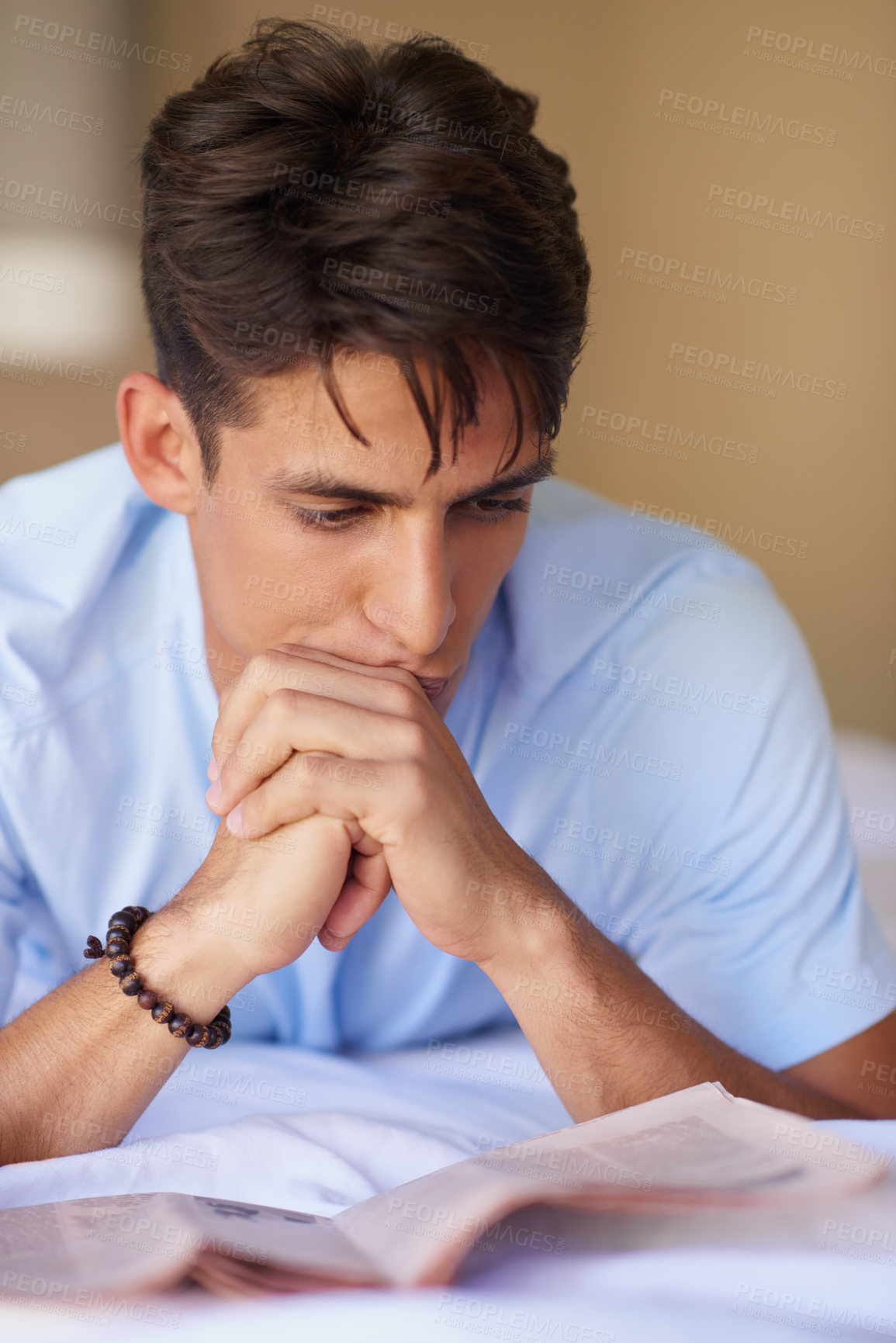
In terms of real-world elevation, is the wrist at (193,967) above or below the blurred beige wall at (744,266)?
below

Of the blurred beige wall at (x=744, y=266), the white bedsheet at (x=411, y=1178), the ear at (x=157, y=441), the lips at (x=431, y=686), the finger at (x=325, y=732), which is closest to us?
the white bedsheet at (x=411, y=1178)

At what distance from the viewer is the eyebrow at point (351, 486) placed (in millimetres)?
892

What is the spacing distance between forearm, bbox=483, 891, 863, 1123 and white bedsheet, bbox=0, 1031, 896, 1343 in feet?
0.38

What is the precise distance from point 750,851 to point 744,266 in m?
2.27

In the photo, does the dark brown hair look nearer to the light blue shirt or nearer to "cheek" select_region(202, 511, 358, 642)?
"cheek" select_region(202, 511, 358, 642)

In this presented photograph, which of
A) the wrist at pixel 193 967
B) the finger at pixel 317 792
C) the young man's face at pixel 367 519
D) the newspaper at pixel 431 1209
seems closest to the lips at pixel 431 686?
the young man's face at pixel 367 519

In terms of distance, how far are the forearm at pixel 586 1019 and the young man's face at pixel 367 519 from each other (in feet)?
0.80

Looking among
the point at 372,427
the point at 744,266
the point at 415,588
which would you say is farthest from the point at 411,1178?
the point at 744,266

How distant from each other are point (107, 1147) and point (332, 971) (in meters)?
0.32

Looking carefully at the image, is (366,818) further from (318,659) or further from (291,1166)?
(291,1166)

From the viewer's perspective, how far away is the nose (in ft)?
2.97

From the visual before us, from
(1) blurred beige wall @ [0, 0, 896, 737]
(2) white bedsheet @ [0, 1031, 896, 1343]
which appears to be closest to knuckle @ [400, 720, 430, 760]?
(2) white bedsheet @ [0, 1031, 896, 1343]

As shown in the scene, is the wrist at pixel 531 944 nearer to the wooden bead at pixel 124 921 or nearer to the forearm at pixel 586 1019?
the forearm at pixel 586 1019

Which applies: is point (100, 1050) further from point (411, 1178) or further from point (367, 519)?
point (367, 519)
